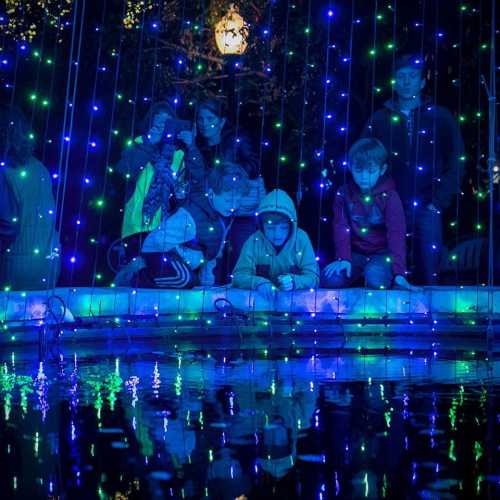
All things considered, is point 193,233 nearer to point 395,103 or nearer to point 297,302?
point 297,302

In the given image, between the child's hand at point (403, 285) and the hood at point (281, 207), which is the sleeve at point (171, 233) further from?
the child's hand at point (403, 285)

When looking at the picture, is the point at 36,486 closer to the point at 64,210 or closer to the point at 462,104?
the point at 64,210

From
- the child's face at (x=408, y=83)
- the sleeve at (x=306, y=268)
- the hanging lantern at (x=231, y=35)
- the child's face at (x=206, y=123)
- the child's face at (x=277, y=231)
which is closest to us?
the hanging lantern at (x=231, y=35)

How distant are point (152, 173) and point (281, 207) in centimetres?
143

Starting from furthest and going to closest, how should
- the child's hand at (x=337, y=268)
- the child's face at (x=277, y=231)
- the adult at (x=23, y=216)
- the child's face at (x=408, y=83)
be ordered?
the child's face at (x=408, y=83), the child's hand at (x=337, y=268), the child's face at (x=277, y=231), the adult at (x=23, y=216)

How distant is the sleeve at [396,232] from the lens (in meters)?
11.9

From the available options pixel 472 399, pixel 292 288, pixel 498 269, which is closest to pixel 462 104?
pixel 498 269

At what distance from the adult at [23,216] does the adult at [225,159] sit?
5.42 ft

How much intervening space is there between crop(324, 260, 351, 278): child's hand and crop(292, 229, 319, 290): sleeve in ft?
0.51

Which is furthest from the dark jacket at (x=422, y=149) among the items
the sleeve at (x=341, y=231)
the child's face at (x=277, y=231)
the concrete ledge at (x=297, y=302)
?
the child's face at (x=277, y=231)

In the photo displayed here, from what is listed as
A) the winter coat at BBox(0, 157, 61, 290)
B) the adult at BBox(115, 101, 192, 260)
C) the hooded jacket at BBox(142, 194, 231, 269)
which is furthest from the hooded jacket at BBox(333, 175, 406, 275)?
the winter coat at BBox(0, 157, 61, 290)

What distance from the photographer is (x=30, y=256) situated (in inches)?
444

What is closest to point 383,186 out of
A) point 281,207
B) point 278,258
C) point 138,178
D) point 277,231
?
point 281,207

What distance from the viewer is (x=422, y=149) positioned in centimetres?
1234
